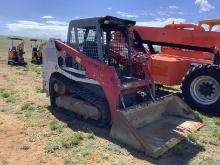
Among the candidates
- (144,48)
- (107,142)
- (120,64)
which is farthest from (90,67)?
(144,48)

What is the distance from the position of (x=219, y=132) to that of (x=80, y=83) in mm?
3306

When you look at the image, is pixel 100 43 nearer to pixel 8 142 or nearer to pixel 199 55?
pixel 8 142

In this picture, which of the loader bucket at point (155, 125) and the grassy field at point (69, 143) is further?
the loader bucket at point (155, 125)

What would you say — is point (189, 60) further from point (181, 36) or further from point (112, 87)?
point (112, 87)

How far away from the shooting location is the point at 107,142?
730 cm

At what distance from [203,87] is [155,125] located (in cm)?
258

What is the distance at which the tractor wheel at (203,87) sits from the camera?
9766 mm

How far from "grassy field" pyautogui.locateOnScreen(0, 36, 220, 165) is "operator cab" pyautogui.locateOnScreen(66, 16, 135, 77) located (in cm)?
152

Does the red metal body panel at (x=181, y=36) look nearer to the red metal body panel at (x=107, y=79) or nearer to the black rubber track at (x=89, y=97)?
the red metal body panel at (x=107, y=79)

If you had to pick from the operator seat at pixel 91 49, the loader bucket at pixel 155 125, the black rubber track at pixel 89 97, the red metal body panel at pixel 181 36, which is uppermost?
the red metal body panel at pixel 181 36

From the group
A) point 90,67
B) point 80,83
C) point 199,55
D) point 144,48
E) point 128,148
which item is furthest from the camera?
point 144,48

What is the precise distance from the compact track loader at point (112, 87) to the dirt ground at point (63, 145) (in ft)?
0.77

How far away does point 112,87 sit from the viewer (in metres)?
7.73

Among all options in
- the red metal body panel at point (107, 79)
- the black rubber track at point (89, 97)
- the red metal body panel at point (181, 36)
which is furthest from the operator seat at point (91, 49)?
the red metal body panel at point (181, 36)
